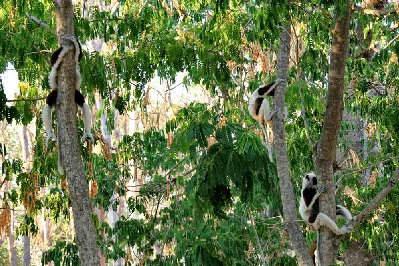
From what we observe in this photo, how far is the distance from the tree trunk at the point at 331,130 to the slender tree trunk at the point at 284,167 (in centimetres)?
26

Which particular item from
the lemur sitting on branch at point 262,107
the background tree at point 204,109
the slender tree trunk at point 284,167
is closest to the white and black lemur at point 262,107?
the lemur sitting on branch at point 262,107

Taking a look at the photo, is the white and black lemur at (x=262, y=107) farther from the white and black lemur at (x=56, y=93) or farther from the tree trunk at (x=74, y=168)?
the tree trunk at (x=74, y=168)

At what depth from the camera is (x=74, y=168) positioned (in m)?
5.12

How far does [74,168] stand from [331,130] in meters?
2.46

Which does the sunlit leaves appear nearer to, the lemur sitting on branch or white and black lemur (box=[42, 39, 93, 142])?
white and black lemur (box=[42, 39, 93, 142])

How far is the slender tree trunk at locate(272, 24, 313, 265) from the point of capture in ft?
21.4

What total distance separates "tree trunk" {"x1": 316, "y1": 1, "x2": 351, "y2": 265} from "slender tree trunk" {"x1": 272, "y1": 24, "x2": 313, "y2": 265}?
259 millimetres

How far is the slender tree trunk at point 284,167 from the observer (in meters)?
6.53

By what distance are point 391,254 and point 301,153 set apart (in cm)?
258

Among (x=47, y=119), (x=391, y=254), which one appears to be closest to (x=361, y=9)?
(x=47, y=119)

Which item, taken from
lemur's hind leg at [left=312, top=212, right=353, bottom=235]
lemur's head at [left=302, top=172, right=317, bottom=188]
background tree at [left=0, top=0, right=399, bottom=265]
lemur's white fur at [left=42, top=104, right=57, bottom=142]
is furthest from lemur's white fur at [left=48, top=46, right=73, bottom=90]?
lemur's head at [left=302, top=172, right=317, bottom=188]

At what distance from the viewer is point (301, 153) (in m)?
9.49

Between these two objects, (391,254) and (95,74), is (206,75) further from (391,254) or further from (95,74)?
(391,254)

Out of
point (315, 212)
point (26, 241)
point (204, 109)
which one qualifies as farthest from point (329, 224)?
point (26, 241)
